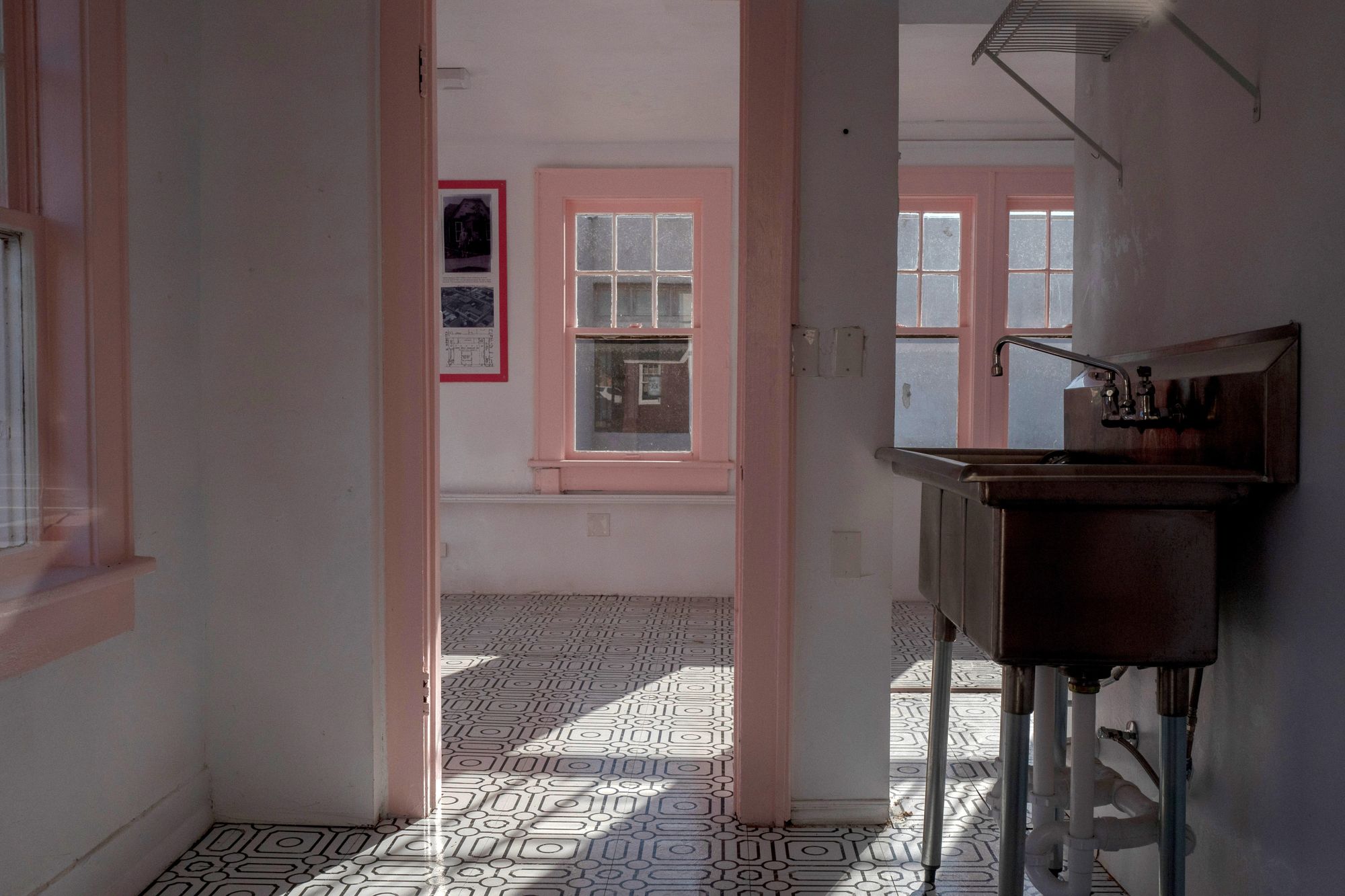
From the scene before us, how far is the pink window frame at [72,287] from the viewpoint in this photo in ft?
6.20

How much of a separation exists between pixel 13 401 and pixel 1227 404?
225 cm

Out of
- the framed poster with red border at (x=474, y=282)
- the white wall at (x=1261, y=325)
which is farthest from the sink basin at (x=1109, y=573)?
the framed poster with red border at (x=474, y=282)

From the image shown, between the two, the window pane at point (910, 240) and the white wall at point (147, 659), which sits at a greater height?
the window pane at point (910, 240)

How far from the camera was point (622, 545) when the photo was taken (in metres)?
5.54

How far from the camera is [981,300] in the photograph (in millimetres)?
5281

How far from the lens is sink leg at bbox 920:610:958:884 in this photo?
2174 millimetres

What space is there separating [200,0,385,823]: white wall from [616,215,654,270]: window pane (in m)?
3.13

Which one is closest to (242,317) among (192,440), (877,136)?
(192,440)

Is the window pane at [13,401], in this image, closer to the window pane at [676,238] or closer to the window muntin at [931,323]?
the window pane at [676,238]

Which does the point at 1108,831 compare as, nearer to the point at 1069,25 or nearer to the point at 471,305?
the point at 1069,25

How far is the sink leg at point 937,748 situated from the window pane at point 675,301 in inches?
142

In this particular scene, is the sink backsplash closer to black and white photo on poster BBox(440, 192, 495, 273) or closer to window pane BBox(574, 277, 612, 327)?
window pane BBox(574, 277, 612, 327)

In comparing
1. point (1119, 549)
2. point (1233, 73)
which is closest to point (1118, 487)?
point (1119, 549)

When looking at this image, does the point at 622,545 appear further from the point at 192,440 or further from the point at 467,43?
the point at 192,440
